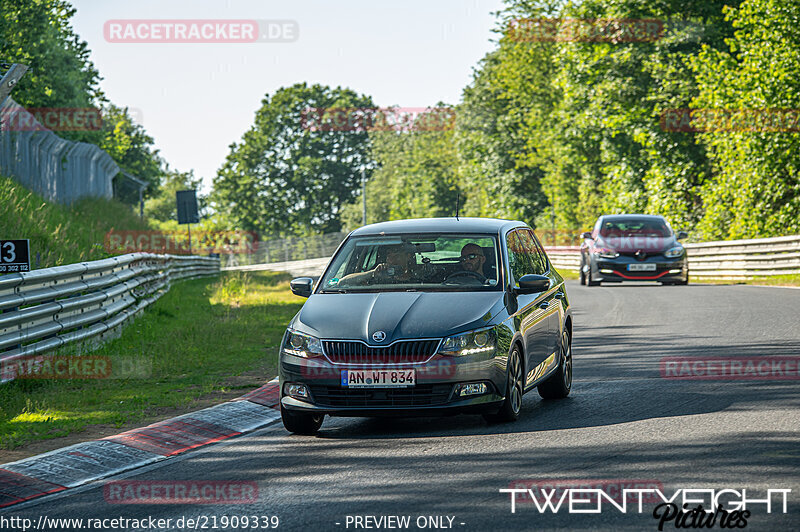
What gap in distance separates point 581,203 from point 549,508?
5644 cm

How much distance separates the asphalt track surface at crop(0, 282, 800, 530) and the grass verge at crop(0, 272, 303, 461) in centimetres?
148

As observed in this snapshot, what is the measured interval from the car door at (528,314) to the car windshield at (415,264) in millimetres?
240

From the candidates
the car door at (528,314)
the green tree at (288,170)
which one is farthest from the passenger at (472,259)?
the green tree at (288,170)

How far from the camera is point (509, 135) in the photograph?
70.8m

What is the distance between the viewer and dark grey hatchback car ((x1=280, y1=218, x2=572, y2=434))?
732 cm

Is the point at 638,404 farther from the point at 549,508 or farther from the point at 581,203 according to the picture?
the point at 581,203

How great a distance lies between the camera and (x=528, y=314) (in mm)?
8391

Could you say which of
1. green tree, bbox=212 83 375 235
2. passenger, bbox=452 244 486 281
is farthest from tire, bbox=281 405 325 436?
green tree, bbox=212 83 375 235

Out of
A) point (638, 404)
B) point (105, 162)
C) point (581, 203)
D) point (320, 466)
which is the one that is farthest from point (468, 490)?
point (581, 203)

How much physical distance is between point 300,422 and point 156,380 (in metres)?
3.61

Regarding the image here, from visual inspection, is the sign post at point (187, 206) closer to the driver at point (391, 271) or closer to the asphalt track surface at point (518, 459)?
the asphalt track surface at point (518, 459)

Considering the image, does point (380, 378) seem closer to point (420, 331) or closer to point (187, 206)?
point (420, 331)

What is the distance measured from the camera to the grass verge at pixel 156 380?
27.8ft

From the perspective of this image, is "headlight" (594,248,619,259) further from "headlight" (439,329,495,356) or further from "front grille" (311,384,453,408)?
"front grille" (311,384,453,408)
